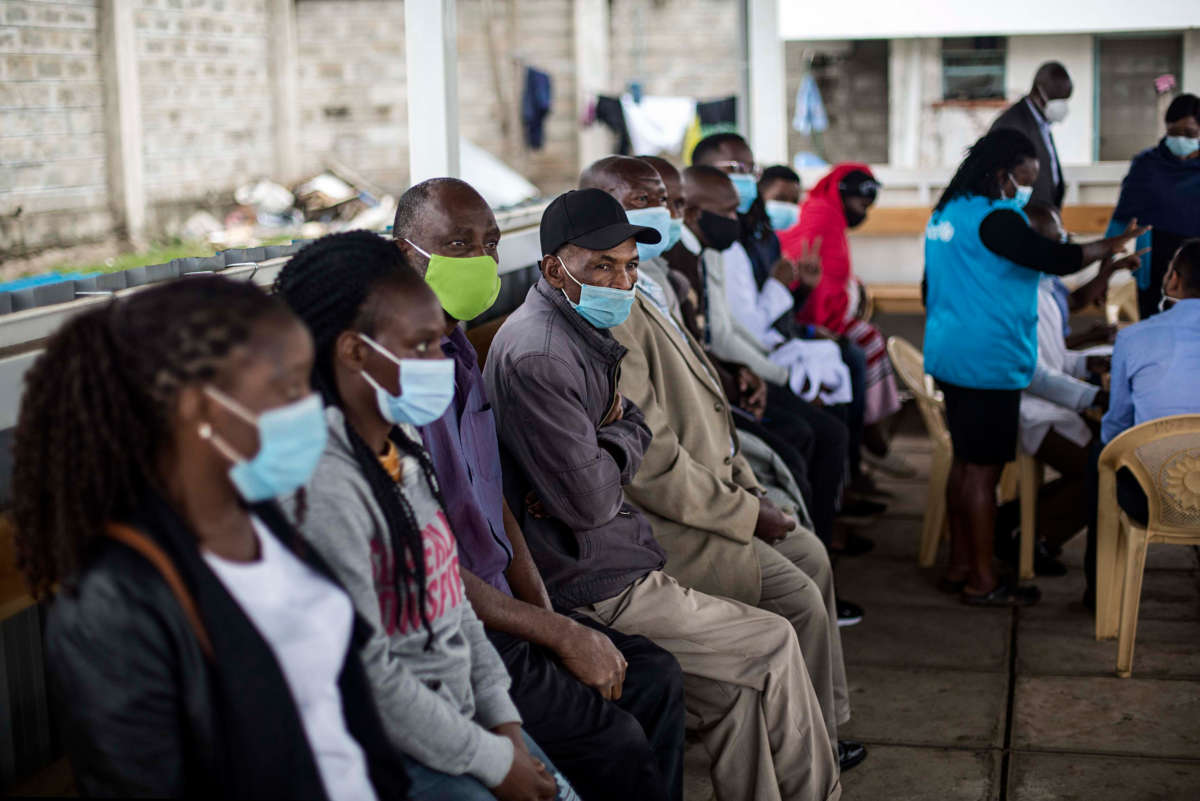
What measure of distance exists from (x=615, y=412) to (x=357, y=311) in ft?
3.78

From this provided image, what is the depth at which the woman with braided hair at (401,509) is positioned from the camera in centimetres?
199

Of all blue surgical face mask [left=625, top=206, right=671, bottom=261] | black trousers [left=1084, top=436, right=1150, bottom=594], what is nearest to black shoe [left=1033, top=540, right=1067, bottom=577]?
black trousers [left=1084, top=436, right=1150, bottom=594]

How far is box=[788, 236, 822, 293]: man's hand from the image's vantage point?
594 cm

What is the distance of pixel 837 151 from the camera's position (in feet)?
42.7

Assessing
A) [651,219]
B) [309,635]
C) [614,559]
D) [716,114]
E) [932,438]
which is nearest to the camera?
[309,635]

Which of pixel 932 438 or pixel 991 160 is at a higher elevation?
pixel 991 160

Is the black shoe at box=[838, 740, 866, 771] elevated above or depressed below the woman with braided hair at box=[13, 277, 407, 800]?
below

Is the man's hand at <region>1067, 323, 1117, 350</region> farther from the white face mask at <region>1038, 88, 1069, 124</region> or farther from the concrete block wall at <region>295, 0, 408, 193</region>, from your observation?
the concrete block wall at <region>295, 0, 408, 193</region>

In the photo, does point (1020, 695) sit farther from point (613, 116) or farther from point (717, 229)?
point (613, 116)

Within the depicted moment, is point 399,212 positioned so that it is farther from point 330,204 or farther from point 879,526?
point 330,204

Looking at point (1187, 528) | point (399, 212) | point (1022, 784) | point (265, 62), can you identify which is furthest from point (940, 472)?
point (265, 62)

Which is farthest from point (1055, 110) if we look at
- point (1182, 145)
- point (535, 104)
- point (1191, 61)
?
point (535, 104)

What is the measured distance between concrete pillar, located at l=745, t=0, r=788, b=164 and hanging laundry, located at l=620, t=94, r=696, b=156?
3.46 meters

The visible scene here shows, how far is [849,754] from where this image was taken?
12.1 feet
